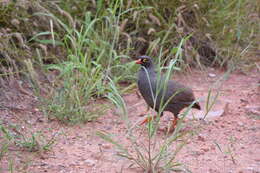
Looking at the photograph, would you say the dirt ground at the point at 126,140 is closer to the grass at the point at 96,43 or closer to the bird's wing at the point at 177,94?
the grass at the point at 96,43

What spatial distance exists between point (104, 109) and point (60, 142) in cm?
82

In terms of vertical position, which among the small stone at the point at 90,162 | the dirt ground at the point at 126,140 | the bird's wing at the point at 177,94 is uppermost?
the bird's wing at the point at 177,94

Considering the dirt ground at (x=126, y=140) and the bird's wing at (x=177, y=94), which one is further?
the bird's wing at (x=177, y=94)

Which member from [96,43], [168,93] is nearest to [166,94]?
[168,93]

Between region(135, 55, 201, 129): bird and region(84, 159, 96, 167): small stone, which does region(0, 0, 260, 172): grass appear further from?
region(84, 159, 96, 167): small stone

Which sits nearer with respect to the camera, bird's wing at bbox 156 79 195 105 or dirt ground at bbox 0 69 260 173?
dirt ground at bbox 0 69 260 173

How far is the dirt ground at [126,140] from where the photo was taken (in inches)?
162

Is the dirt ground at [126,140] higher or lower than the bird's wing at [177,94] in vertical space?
lower

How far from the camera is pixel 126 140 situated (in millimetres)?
4871

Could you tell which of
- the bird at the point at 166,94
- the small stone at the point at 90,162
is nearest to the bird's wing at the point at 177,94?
the bird at the point at 166,94

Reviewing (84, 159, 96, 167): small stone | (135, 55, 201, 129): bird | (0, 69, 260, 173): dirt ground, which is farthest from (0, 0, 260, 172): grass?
(84, 159, 96, 167): small stone

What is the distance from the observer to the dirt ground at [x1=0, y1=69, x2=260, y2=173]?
4.12m

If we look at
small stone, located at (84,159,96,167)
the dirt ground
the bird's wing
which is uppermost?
the bird's wing

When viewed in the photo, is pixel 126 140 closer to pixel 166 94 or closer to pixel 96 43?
pixel 166 94
